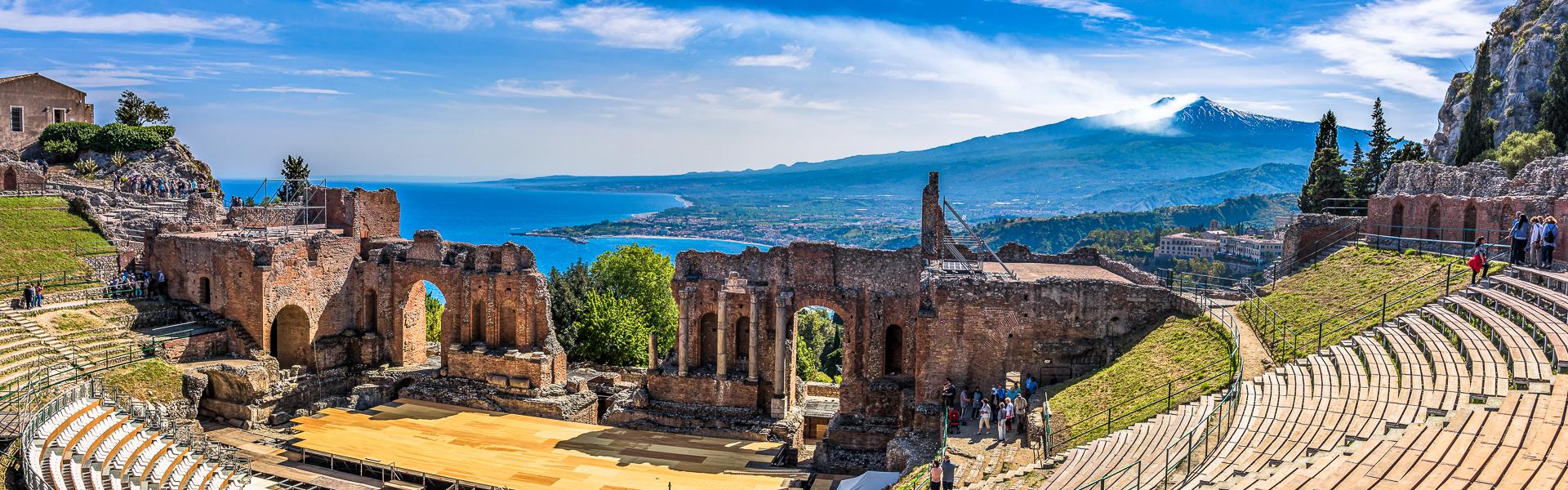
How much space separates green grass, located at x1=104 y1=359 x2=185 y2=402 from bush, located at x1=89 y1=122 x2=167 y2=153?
29.4m

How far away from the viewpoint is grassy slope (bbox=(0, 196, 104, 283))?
3422 cm

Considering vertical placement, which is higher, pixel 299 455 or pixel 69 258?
pixel 69 258

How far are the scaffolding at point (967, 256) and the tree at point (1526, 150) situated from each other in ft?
69.6

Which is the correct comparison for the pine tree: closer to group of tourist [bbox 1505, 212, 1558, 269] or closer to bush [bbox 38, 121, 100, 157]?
group of tourist [bbox 1505, 212, 1558, 269]

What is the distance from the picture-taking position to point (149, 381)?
92.5ft

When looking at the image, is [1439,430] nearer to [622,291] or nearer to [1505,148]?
[1505,148]

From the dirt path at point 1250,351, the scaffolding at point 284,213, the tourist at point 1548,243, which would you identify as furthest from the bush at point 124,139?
the tourist at point 1548,243

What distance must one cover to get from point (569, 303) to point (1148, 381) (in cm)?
2879

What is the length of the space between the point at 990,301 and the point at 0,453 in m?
22.8

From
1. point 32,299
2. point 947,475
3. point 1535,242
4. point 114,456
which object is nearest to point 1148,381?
point 947,475

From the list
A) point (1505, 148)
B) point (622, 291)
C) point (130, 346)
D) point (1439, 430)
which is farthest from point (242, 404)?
point (1505, 148)

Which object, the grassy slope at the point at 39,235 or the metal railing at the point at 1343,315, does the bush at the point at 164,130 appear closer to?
the grassy slope at the point at 39,235

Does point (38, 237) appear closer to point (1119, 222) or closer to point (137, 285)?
point (137, 285)

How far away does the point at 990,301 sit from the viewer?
23844 millimetres
